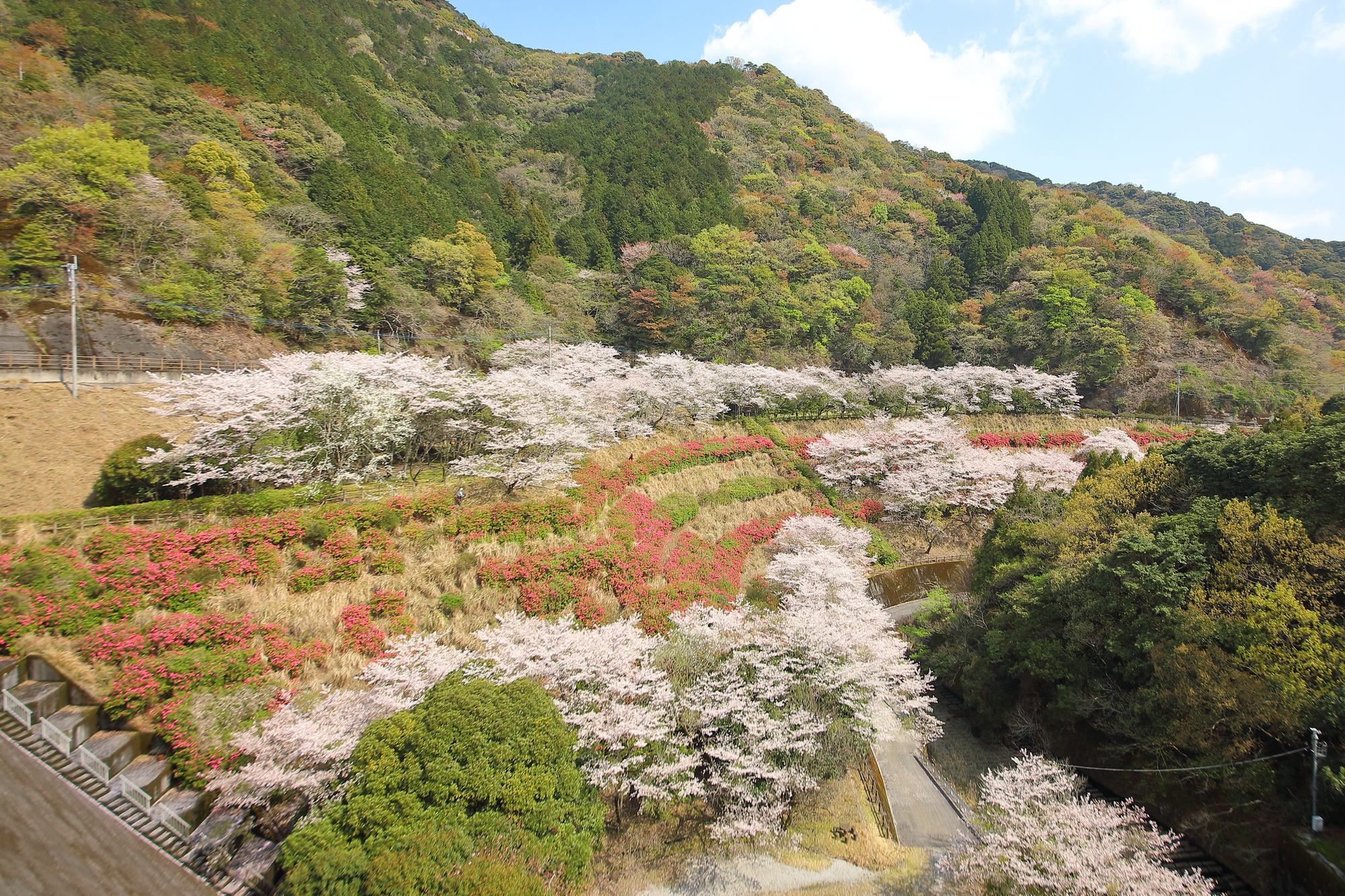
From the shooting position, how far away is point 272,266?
81.6ft

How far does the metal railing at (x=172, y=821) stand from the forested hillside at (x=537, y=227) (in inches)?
692

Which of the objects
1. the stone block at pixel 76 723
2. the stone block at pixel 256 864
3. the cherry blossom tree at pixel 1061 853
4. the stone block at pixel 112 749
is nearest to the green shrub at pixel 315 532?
the stone block at pixel 76 723

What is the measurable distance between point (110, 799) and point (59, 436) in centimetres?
1149

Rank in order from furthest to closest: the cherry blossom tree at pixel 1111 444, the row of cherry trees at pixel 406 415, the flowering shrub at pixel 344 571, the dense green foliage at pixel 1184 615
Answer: the cherry blossom tree at pixel 1111 444 < the row of cherry trees at pixel 406 415 < the flowering shrub at pixel 344 571 < the dense green foliage at pixel 1184 615

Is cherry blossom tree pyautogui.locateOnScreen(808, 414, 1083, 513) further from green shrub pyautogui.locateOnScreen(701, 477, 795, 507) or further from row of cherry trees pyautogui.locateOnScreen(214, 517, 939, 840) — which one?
row of cherry trees pyautogui.locateOnScreen(214, 517, 939, 840)

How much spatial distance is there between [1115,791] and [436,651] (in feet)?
40.5

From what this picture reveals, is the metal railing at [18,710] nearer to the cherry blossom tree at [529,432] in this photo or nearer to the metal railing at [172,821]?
the metal railing at [172,821]

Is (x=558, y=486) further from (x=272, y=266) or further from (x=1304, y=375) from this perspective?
(x=1304, y=375)

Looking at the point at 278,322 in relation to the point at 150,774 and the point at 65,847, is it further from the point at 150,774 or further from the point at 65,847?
the point at 65,847

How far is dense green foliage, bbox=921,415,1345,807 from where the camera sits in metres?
9.35

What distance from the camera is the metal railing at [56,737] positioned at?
7609 mm

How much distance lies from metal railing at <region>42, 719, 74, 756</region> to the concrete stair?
0.04 m

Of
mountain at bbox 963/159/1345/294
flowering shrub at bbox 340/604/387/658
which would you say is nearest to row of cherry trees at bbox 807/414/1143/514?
flowering shrub at bbox 340/604/387/658

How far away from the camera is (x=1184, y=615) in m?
10.5
